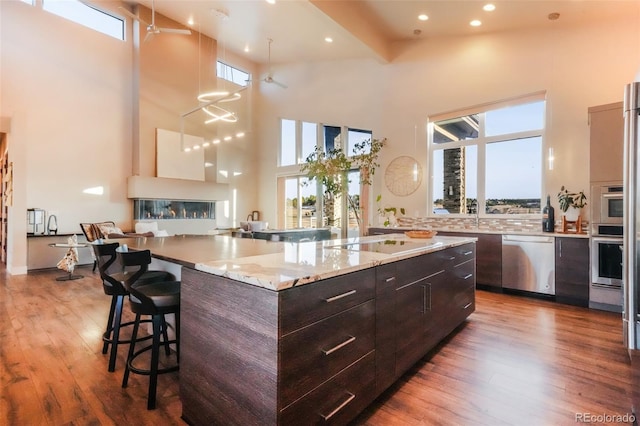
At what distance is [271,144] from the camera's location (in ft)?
31.6

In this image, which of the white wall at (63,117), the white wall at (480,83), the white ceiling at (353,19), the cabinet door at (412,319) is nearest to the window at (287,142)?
the white wall at (480,83)

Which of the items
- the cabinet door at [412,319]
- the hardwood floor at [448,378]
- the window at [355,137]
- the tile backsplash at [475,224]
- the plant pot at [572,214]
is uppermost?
the window at [355,137]

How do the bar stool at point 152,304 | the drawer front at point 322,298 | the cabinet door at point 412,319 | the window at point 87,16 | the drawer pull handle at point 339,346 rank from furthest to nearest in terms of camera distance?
the window at point 87,16, the cabinet door at point 412,319, the bar stool at point 152,304, the drawer pull handle at point 339,346, the drawer front at point 322,298

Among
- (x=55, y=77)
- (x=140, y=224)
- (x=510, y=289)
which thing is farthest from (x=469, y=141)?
(x=55, y=77)

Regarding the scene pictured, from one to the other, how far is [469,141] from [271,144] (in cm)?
585

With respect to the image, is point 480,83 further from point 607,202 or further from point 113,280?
point 113,280

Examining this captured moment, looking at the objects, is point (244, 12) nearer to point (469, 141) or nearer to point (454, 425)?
point (469, 141)

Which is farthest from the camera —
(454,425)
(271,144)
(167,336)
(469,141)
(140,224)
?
(271,144)

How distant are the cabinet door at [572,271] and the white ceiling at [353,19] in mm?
2881

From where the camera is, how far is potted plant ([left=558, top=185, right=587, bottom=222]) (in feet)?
13.8

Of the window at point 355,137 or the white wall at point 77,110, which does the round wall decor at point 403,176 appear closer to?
the window at point 355,137

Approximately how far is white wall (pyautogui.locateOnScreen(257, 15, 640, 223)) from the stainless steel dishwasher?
973mm

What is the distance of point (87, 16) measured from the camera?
6758 millimetres

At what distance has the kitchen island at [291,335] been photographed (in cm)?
122
